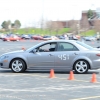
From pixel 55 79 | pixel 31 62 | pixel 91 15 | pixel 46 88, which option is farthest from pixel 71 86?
pixel 91 15

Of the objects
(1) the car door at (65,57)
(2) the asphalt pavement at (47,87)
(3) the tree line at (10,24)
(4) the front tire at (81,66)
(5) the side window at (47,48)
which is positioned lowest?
(2) the asphalt pavement at (47,87)

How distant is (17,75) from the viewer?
562 inches

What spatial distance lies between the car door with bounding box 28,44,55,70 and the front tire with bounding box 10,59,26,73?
32 cm

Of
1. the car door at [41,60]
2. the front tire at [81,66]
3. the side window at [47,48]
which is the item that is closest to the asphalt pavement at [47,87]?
the front tire at [81,66]

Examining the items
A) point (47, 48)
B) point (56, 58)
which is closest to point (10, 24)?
point (47, 48)

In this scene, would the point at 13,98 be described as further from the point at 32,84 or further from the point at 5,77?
the point at 5,77

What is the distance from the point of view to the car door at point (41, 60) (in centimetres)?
1484

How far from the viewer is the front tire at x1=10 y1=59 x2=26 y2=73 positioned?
15.0m

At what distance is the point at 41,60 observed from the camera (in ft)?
48.8

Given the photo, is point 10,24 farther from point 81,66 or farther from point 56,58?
point 81,66

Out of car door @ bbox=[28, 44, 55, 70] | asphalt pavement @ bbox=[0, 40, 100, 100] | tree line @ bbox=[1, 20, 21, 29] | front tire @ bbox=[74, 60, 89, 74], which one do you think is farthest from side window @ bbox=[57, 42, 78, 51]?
tree line @ bbox=[1, 20, 21, 29]

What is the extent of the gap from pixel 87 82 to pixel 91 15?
132778mm

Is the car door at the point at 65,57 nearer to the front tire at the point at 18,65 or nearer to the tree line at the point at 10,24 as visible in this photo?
the front tire at the point at 18,65

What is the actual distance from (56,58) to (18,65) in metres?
1.64
